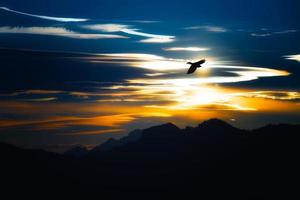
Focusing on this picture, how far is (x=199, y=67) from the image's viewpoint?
86.2 metres
